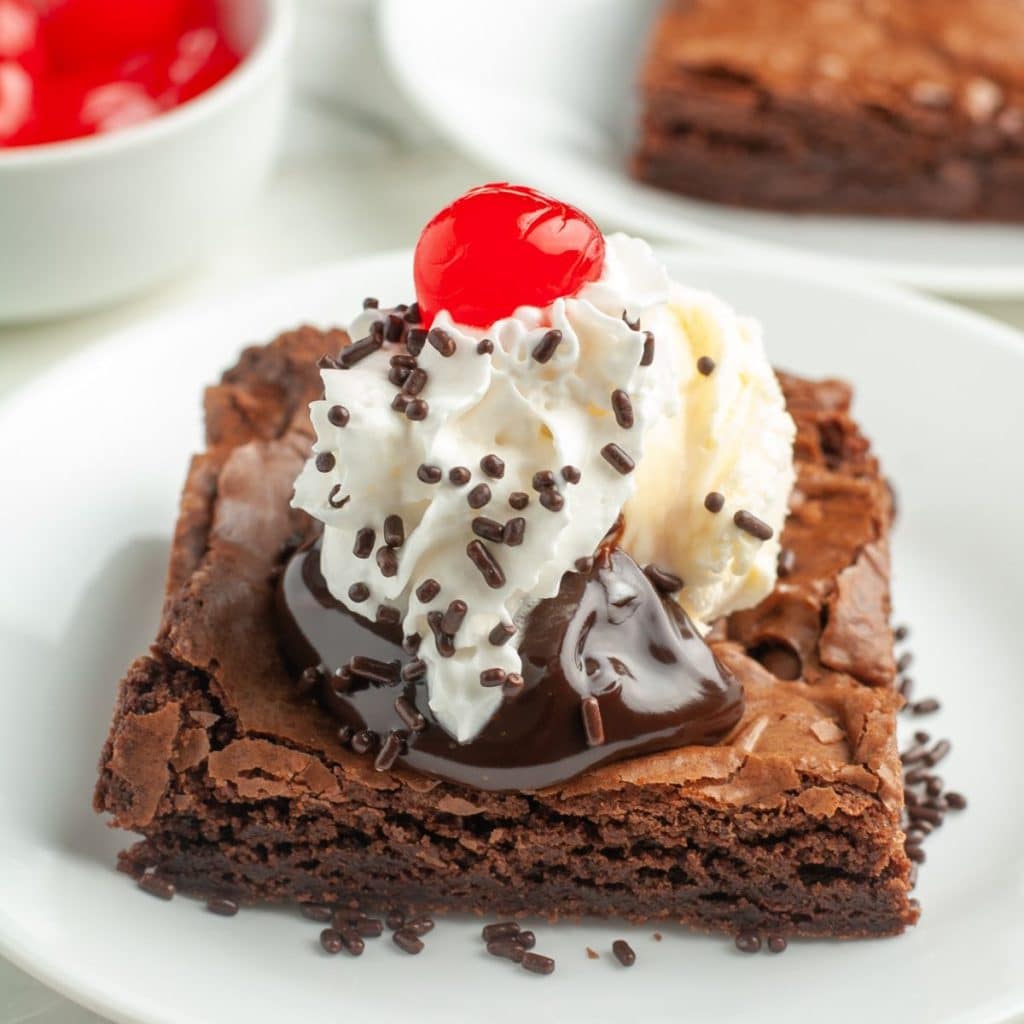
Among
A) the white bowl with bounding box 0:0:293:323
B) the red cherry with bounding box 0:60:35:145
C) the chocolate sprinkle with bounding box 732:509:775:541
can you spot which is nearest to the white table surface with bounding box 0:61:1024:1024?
the white bowl with bounding box 0:0:293:323

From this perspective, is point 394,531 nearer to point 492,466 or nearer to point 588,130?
point 492,466

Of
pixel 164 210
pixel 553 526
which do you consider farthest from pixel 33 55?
pixel 553 526

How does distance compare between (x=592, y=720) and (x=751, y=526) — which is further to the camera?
(x=751, y=526)

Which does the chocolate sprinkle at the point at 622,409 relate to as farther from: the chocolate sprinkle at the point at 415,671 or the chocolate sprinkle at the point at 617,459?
the chocolate sprinkle at the point at 415,671

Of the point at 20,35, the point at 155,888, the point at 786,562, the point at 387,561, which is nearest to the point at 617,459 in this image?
the point at 387,561

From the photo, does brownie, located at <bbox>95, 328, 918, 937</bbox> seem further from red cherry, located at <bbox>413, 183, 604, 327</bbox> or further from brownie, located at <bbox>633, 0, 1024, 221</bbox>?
brownie, located at <bbox>633, 0, 1024, 221</bbox>
